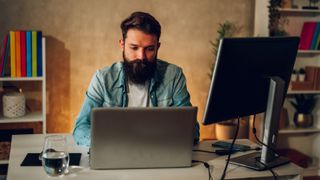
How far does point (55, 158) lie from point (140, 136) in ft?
1.09

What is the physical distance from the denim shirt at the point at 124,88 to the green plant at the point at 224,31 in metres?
1.47

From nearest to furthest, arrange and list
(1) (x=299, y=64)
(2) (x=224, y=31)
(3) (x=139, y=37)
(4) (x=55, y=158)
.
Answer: (4) (x=55, y=158) < (3) (x=139, y=37) < (2) (x=224, y=31) < (1) (x=299, y=64)

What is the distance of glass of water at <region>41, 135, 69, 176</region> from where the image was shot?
64.9 inches

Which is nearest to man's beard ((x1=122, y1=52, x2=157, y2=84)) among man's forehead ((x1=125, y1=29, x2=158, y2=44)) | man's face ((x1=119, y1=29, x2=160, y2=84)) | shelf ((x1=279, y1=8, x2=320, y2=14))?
man's face ((x1=119, y1=29, x2=160, y2=84))

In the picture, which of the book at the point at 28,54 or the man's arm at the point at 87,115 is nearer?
the man's arm at the point at 87,115

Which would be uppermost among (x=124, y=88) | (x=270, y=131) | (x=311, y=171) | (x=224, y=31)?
(x=224, y=31)

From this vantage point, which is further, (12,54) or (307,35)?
(307,35)

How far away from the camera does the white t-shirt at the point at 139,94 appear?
255 cm

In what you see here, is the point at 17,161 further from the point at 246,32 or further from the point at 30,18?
the point at 246,32

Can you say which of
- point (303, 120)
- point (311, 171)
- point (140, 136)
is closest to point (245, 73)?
point (140, 136)

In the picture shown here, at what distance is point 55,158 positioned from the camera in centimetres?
165

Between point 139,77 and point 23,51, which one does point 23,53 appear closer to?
point 23,51

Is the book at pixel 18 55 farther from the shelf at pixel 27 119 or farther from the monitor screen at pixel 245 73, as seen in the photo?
the monitor screen at pixel 245 73

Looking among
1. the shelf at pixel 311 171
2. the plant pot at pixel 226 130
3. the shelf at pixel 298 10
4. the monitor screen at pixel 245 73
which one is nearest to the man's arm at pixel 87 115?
the monitor screen at pixel 245 73
